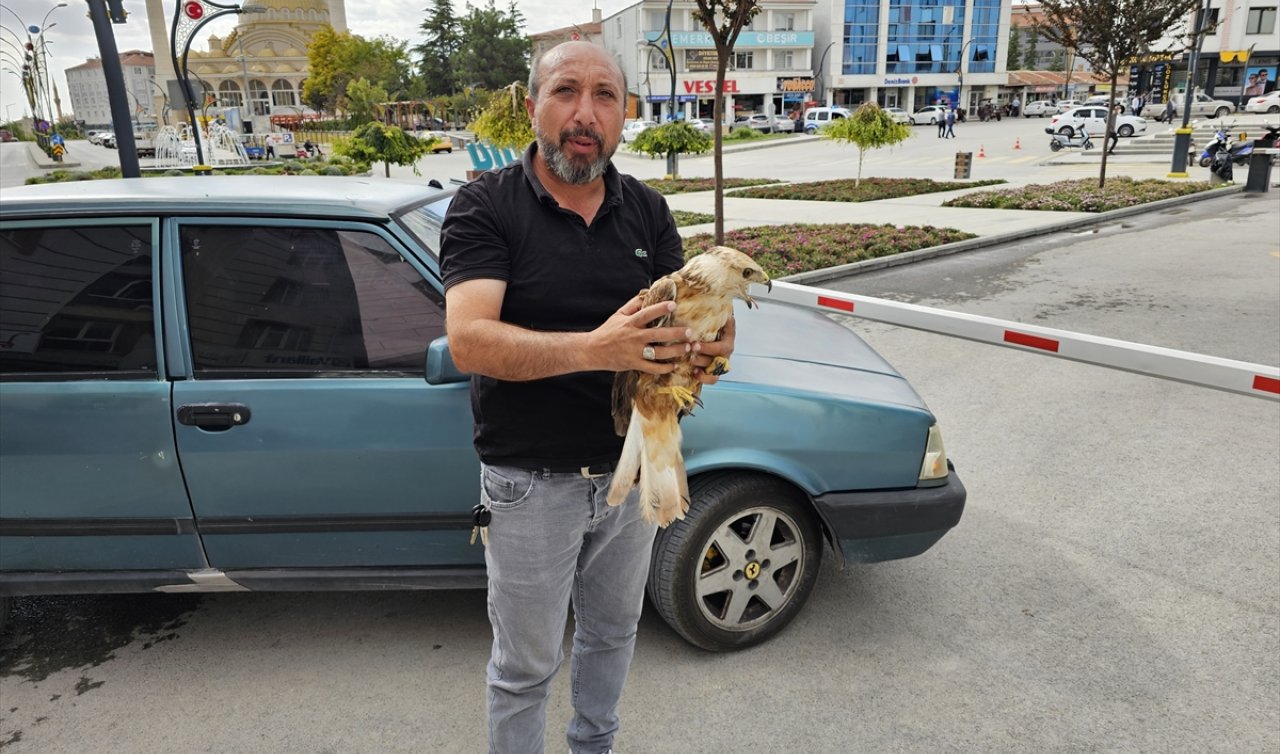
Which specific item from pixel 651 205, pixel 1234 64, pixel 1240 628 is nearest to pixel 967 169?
pixel 1240 628

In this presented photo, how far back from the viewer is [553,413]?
75.1 inches

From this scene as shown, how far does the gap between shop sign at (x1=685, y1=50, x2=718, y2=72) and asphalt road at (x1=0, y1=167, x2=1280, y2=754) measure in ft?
239

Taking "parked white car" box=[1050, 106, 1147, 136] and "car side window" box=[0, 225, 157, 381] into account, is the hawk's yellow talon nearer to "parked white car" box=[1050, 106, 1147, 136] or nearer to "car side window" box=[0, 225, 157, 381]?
"car side window" box=[0, 225, 157, 381]

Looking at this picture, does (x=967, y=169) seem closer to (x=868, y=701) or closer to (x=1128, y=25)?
(x=1128, y=25)

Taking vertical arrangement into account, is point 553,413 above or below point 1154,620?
above

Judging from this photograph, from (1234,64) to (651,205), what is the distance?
78.3 meters

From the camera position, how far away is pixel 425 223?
303 cm

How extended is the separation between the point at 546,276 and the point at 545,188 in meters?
0.23

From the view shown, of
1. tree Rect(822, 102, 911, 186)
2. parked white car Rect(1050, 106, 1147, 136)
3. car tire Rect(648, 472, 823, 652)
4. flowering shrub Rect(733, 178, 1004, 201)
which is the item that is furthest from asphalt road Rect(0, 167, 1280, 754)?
parked white car Rect(1050, 106, 1147, 136)

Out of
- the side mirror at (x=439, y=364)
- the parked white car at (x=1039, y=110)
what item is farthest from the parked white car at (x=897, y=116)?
the parked white car at (x=1039, y=110)

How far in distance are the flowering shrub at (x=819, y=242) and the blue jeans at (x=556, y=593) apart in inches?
336

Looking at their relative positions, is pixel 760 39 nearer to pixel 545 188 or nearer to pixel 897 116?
pixel 897 116

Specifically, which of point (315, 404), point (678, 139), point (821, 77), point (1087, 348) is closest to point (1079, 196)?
point (678, 139)

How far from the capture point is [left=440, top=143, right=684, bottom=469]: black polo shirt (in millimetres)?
1766
